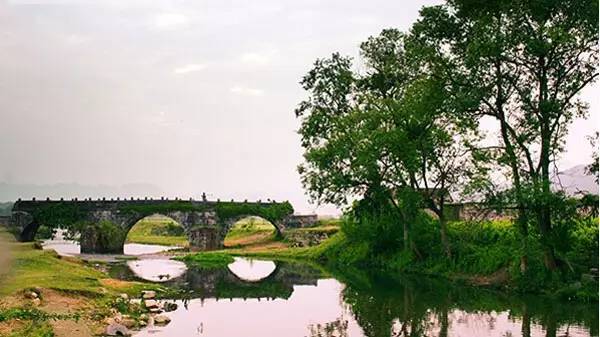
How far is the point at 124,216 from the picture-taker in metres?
74.7

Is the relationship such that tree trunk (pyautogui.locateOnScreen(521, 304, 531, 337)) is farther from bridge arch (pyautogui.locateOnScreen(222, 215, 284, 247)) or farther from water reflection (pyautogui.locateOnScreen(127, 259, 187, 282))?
bridge arch (pyautogui.locateOnScreen(222, 215, 284, 247))

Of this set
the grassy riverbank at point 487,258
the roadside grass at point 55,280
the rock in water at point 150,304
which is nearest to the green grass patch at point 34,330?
the roadside grass at point 55,280

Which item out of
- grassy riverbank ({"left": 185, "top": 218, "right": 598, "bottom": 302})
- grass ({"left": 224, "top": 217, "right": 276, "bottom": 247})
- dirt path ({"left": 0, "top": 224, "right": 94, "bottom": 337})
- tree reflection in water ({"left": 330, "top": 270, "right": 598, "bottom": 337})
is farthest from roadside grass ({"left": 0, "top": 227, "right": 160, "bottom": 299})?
grass ({"left": 224, "top": 217, "right": 276, "bottom": 247})

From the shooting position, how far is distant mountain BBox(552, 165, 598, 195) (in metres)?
31.0

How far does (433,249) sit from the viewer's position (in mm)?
48219

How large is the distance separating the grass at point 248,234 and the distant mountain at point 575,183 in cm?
4794

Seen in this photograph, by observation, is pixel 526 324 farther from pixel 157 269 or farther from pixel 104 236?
pixel 104 236

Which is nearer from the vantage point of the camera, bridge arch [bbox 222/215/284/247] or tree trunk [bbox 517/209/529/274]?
tree trunk [bbox 517/209/529/274]

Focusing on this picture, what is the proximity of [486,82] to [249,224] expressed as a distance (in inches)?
2332

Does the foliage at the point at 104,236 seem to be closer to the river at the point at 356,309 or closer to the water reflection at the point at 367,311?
the river at the point at 356,309

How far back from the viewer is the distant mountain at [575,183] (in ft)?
102

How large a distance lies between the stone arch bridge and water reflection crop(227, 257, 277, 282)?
37.0 feet

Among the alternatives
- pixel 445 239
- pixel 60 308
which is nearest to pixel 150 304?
pixel 60 308

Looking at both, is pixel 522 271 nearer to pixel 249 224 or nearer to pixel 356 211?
pixel 356 211
